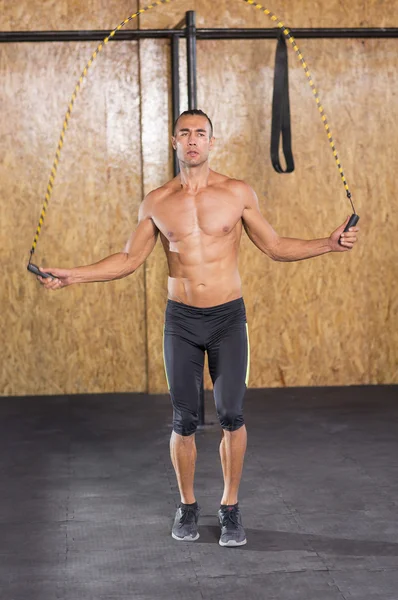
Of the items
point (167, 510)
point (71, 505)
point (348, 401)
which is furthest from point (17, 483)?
point (348, 401)

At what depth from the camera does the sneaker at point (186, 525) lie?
4.15 m

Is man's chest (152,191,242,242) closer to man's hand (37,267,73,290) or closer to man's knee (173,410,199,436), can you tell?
man's hand (37,267,73,290)

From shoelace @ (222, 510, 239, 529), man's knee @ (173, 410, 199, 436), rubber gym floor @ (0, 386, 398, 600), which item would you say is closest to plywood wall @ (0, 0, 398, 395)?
rubber gym floor @ (0, 386, 398, 600)

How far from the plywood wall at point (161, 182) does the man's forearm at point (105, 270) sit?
9.75 feet

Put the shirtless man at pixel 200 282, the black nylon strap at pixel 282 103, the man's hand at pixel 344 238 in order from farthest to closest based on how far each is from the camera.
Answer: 1. the black nylon strap at pixel 282 103
2. the shirtless man at pixel 200 282
3. the man's hand at pixel 344 238

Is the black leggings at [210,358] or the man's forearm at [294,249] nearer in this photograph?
the black leggings at [210,358]

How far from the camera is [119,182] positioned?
7.34 m

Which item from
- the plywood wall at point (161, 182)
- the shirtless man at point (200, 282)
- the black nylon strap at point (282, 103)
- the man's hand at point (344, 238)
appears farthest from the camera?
the plywood wall at point (161, 182)

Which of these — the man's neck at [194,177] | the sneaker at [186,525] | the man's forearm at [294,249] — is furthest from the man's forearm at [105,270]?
the sneaker at [186,525]

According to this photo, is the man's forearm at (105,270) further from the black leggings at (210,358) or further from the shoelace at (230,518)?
the shoelace at (230,518)

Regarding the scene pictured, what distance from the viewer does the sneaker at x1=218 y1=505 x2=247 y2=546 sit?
4059mm

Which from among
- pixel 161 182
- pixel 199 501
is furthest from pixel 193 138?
pixel 161 182

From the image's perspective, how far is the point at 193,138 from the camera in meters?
4.10

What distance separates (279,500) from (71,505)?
0.99 m
